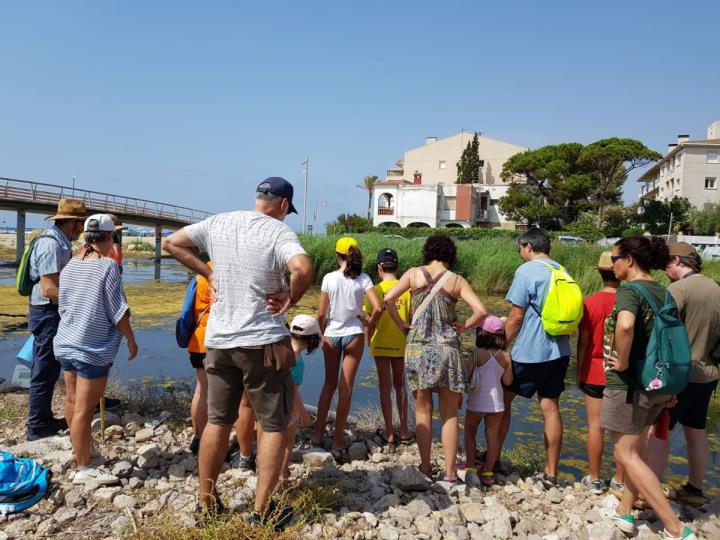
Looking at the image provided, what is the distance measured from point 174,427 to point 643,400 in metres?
3.56

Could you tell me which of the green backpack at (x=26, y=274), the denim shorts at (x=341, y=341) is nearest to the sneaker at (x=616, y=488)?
the denim shorts at (x=341, y=341)

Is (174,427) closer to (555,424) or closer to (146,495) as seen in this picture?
(146,495)

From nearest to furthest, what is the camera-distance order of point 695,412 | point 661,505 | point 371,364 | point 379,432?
1. point 661,505
2. point 695,412
3. point 379,432
4. point 371,364

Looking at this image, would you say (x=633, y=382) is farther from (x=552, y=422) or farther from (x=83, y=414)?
(x=83, y=414)

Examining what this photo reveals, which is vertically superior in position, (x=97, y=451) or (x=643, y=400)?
(x=643, y=400)

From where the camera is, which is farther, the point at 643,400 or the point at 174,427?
the point at 174,427

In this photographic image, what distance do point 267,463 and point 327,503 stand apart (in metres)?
0.59

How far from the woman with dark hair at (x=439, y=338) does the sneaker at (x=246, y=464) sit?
121 cm

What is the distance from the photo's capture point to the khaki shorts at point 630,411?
119 inches

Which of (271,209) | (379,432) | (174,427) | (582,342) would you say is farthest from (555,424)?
(174,427)

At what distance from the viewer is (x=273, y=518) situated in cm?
278

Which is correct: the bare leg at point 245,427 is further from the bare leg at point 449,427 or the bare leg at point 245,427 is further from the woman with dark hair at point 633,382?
the woman with dark hair at point 633,382

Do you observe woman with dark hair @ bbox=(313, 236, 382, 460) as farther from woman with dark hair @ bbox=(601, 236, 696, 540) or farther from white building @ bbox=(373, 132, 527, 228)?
white building @ bbox=(373, 132, 527, 228)

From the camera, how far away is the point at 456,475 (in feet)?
12.2
